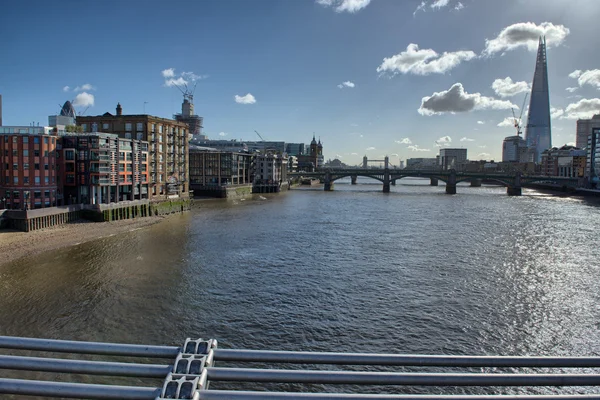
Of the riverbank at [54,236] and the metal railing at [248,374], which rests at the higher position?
the metal railing at [248,374]

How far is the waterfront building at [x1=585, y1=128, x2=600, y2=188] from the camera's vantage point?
406ft

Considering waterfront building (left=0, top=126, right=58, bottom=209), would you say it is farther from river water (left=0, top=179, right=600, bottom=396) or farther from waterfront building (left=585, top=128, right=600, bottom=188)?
waterfront building (left=585, top=128, right=600, bottom=188)

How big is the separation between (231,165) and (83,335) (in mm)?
85323

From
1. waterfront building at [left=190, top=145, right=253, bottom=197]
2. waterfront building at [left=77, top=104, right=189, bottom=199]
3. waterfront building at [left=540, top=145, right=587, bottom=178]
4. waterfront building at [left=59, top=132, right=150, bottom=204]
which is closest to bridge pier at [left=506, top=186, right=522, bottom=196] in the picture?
waterfront building at [left=540, top=145, right=587, bottom=178]

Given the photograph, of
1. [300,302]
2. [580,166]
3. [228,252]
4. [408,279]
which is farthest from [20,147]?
[580,166]

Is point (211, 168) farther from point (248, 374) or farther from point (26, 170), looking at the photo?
point (248, 374)

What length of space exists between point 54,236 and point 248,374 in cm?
4315

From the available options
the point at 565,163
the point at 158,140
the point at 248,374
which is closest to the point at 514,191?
the point at 565,163

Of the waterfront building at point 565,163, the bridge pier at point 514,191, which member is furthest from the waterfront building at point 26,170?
the waterfront building at point 565,163

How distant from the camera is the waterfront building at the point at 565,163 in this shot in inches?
5794

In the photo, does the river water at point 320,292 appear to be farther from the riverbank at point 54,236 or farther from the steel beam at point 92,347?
the steel beam at point 92,347

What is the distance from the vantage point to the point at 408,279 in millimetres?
28172

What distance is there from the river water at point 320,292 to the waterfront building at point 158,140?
25.0m

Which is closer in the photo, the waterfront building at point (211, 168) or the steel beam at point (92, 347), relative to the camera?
the steel beam at point (92, 347)
